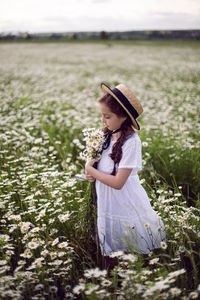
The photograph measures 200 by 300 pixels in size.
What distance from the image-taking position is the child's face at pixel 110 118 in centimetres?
204

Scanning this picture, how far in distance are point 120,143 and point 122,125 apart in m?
0.16

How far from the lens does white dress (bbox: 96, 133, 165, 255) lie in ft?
7.02

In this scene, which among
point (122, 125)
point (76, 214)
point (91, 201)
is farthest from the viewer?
point (76, 214)

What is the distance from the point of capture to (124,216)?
216 centimetres

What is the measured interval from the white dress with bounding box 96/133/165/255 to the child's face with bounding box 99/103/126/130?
0.69 feet

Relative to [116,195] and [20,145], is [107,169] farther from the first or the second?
[20,145]

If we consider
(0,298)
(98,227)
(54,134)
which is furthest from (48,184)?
(54,134)

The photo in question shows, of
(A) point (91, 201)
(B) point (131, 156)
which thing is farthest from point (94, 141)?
(A) point (91, 201)

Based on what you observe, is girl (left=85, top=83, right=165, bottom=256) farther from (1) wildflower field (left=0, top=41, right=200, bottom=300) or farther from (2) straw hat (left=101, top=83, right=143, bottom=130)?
(1) wildflower field (left=0, top=41, right=200, bottom=300)

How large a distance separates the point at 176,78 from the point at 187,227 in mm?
12031

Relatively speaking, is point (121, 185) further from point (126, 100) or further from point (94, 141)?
point (126, 100)

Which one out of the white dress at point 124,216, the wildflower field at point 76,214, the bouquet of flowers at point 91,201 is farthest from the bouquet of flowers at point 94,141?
the wildflower field at point 76,214

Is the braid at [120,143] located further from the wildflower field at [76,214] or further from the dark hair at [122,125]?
the wildflower field at [76,214]

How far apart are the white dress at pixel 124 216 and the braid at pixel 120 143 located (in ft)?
0.24
